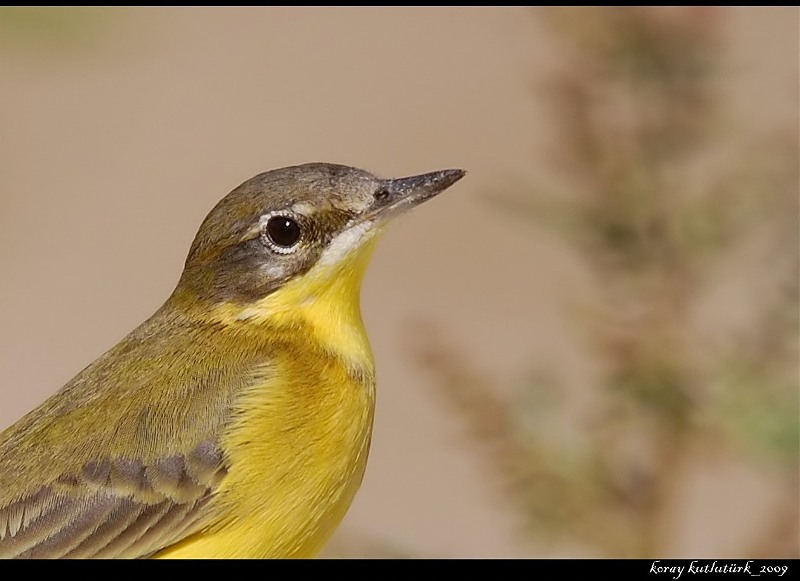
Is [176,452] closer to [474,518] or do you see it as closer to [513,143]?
[474,518]

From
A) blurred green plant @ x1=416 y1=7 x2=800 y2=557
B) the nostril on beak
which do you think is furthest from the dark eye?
blurred green plant @ x1=416 y1=7 x2=800 y2=557

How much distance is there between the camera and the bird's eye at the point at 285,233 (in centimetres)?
488

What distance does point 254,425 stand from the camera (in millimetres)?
4562

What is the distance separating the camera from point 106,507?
4.52 metres

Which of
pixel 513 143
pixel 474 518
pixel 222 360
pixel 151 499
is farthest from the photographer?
pixel 513 143

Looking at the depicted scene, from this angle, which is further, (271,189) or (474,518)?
(474,518)

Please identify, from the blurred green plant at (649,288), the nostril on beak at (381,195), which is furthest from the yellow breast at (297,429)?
the blurred green plant at (649,288)

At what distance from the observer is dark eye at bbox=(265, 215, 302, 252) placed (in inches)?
192

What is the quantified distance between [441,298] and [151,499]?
20.9 ft

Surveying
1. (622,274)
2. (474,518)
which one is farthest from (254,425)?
(474,518)

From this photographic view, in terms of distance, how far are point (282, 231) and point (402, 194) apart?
0.43 m

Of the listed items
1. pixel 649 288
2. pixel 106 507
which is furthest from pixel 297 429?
pixel 649 288

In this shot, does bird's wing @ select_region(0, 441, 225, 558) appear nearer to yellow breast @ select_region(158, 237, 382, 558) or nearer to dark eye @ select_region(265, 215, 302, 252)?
yellow breast @ select_region(158, 237, 382, 558)

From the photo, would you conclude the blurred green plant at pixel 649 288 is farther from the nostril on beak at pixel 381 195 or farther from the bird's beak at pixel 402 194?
the nostril on beak at pixel 381 195
